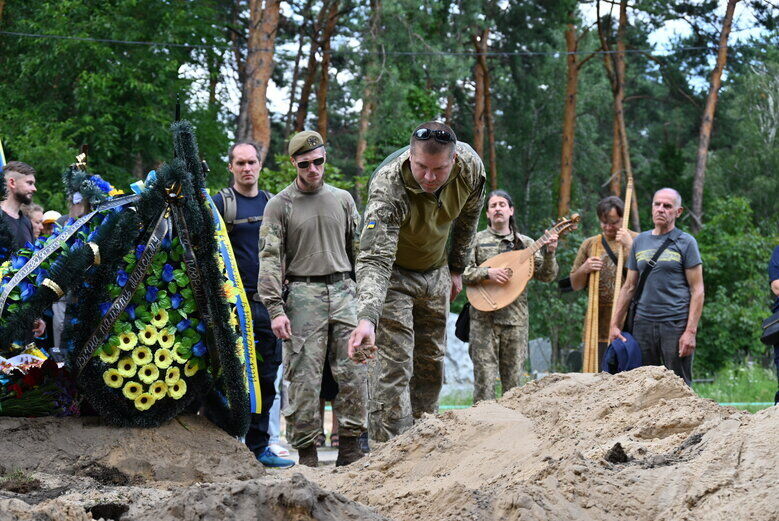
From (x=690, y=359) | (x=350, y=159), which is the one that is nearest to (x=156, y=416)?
(x=690, y=359)

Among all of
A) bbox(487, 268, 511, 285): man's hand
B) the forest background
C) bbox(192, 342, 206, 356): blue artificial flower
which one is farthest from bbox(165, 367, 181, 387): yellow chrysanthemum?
the forest background

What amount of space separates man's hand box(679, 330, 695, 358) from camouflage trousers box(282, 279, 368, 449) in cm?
251

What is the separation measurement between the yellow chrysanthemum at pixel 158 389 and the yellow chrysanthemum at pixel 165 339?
19cm

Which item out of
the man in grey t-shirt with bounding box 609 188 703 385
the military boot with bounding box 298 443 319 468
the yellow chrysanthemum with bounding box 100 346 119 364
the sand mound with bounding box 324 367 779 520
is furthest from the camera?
the man in grey t-shirt with bounding box 609 188 703 385

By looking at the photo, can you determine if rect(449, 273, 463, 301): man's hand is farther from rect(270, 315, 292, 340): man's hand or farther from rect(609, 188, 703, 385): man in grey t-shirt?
rect(609, 188, 703, 385): man in grey t-shirt

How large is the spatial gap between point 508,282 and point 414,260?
208 cm

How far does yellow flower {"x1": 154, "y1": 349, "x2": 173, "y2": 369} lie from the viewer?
504cm

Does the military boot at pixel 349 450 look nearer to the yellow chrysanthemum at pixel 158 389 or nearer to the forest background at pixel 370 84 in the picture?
the yellow chrysanthemum at pixel 158 389

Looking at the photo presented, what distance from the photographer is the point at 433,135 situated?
5168 mm

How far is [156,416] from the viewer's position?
→ 16.7 ft

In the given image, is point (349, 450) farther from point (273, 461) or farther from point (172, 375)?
point (172, 375)

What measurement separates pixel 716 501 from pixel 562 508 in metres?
0.59

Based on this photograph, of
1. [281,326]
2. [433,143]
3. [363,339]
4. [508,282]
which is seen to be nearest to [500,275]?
[508,282]

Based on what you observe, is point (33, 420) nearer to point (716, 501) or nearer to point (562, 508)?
point (562, 508)
